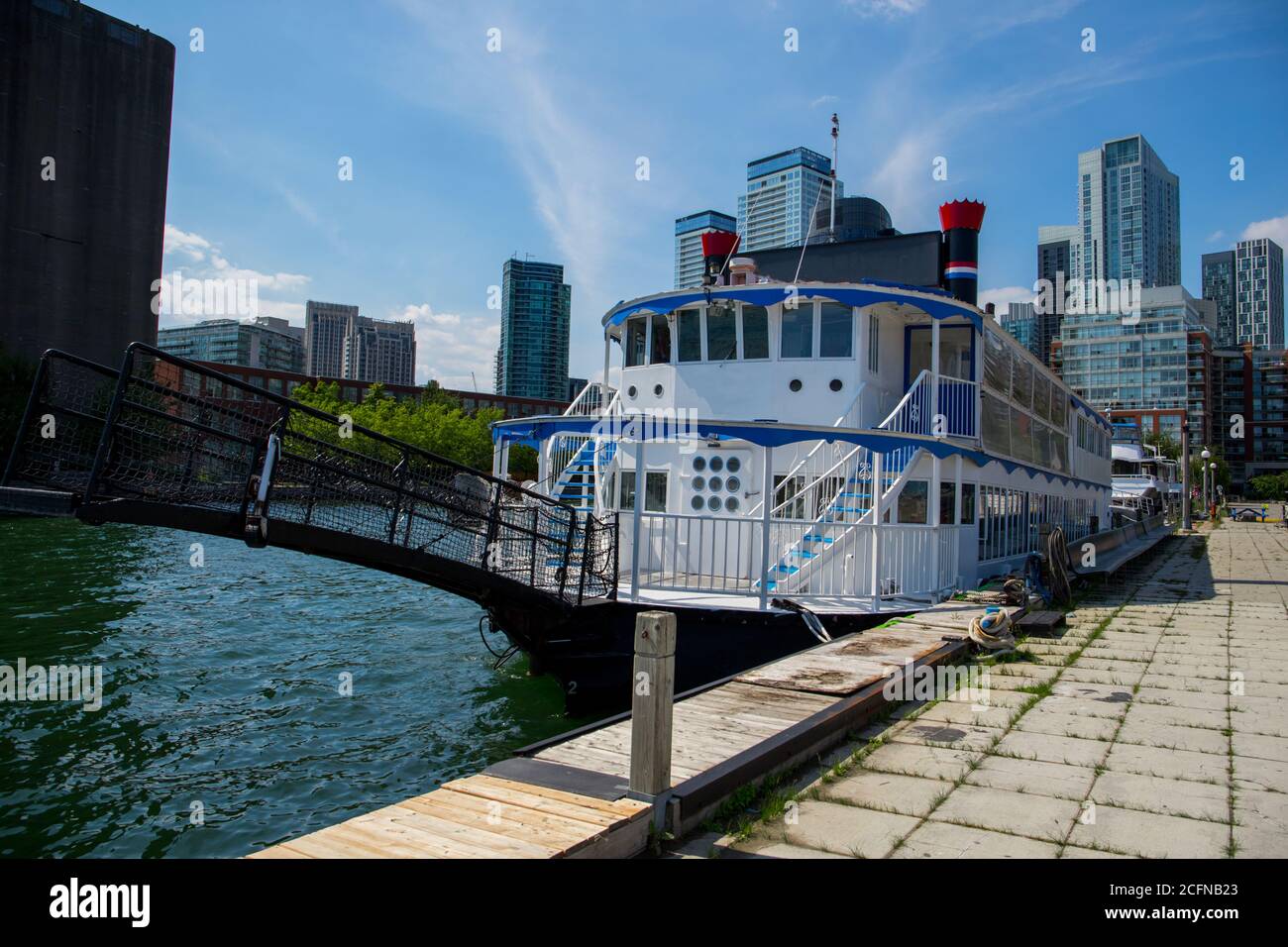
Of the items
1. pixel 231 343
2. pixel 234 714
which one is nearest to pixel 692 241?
pixel 234 714

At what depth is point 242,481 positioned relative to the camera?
25.6 ft

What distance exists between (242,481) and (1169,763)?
7873 millimetres

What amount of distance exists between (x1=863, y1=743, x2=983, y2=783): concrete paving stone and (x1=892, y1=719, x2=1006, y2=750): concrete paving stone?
0.14m

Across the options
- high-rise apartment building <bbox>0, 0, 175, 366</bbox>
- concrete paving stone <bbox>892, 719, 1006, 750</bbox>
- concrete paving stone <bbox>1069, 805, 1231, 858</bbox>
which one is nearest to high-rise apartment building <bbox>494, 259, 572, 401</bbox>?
high-rise apartment building <bbox>0, 0, 175, 366</bbox>

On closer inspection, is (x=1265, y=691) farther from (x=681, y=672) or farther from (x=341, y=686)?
(x=341, y=686)

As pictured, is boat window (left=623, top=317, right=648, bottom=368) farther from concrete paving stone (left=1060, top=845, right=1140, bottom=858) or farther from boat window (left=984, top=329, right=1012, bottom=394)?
concrete paving stone (left=1060, top=845, right=1140, bottom=858)

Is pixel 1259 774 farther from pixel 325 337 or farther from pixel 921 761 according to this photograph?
pixel 325 337

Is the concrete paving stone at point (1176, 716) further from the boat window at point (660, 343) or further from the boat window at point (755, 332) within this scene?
the boat window at point (660, 343)

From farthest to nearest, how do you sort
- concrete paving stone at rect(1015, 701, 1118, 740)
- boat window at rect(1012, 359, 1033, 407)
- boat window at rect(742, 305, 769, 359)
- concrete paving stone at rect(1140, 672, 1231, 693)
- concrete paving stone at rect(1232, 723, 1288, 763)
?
boat window at rect(1012, 359, 1033, 407) → boat window at rect(742, 305, 769, 359) → concrete paving stone at rect(1140, 672, 1231, 693) → concrete paving stone at rect(1015, 701, 1118, 740) → concrete paving stone at rect(1232, 723, 1288, 763)

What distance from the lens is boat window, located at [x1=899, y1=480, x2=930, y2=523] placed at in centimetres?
1386

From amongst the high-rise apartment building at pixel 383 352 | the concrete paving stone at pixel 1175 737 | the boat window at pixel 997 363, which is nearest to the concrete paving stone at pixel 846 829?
the concrete paving stone at pixel 1175 737
